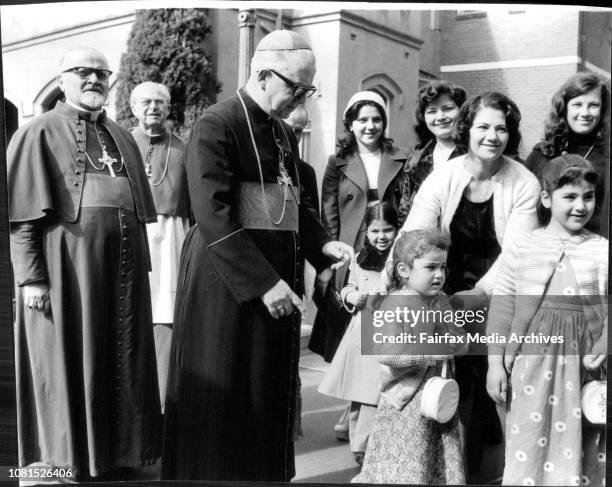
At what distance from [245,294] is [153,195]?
62 centimetres

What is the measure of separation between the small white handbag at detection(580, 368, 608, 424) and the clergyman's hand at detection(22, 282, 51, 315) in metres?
2.27

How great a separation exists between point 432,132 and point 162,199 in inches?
46.7

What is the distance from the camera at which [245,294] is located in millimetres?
3525

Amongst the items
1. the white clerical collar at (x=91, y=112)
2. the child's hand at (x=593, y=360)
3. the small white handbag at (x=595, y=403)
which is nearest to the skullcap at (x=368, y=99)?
the white clerical collar at (x=91, y=112)

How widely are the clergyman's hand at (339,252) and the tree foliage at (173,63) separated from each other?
77 centimetres

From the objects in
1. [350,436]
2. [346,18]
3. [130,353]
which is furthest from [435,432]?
[346,18]

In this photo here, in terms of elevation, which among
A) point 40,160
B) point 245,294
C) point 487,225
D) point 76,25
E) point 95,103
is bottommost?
point 245,294

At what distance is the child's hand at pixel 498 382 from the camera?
3668mm

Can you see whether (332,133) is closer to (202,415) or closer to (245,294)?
(245,294)

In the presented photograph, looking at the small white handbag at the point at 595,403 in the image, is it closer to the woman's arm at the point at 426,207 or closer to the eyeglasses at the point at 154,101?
the woman's arm at the point at 426,207

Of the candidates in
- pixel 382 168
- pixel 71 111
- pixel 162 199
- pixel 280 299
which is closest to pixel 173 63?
pixel 71 111

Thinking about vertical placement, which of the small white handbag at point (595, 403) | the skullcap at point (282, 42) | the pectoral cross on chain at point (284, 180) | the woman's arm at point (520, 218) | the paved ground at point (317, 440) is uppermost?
the skullcap at point (282, 42)

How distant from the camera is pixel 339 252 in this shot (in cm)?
371

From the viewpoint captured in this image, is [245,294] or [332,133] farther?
[332,133]
